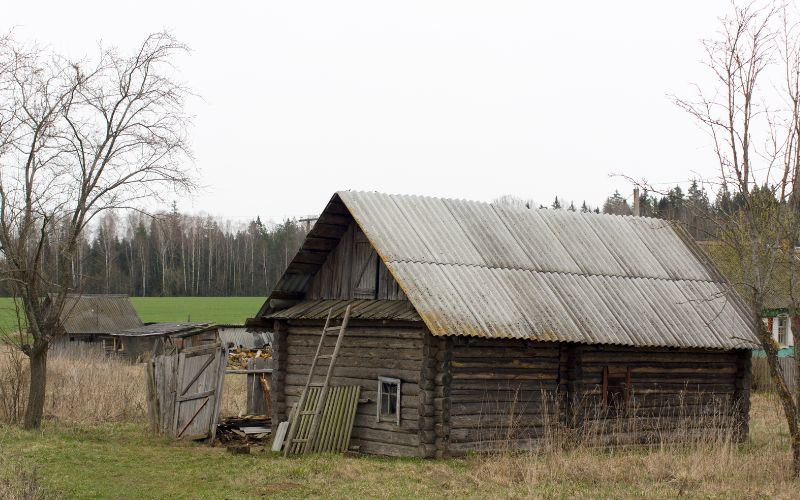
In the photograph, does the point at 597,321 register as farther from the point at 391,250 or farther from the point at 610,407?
the point at 391,250

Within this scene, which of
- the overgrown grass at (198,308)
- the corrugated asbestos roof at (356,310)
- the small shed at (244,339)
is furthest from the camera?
the overgrown grass at (198,308)

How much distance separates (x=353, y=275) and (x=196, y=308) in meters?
58.8

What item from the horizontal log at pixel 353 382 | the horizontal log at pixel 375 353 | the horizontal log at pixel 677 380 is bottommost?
the horizontal log at pixel 353 382

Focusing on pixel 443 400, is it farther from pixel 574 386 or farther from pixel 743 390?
pixel 743 390

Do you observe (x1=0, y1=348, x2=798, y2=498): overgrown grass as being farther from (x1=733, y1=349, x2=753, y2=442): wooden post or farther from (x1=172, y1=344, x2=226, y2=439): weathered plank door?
(x1=733, y1=349, x2=753, y2=442): wooden post

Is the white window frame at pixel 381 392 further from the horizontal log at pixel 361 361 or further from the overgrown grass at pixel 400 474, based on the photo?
the overgrown grass at pixel 400 474

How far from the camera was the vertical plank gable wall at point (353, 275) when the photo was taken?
1833 cm

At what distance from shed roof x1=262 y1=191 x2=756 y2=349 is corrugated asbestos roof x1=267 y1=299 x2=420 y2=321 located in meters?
0.48

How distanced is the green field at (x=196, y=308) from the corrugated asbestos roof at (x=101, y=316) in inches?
363

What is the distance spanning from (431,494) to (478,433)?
13.9 feet

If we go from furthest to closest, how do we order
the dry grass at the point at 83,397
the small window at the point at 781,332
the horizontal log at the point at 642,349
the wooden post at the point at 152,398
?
the small window at the point at 781,332 → the dry grass at the point at 83,397 → the wooden post at the point at 152,398 → the horizontal log at the point at 642,349

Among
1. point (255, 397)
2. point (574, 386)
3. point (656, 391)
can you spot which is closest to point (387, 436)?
point (574, 386)

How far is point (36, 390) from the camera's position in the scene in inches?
762

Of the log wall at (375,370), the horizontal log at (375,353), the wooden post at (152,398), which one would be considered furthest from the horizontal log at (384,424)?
the wooden post at (152,398)
